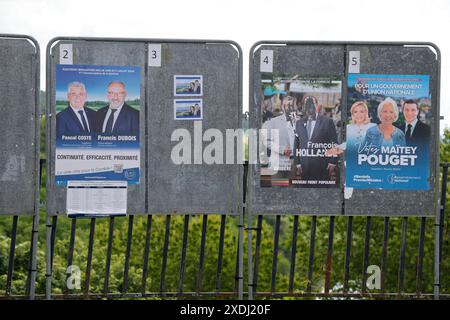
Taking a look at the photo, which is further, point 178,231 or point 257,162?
point 178,231

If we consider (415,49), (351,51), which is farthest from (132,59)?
(415,49)

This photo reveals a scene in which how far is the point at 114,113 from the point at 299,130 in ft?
6.32

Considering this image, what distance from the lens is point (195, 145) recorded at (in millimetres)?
9047

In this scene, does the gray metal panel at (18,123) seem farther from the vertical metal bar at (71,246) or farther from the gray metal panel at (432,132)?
the gray metal panel at (432,132)

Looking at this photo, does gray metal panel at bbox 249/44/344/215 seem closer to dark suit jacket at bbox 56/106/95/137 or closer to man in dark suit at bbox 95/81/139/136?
man in dark suit at bbox 95/81/139/136

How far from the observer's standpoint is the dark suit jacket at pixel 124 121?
898cm

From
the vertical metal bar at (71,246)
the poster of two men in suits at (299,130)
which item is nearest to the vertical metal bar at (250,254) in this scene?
the poster of two men in suits at (299,130)

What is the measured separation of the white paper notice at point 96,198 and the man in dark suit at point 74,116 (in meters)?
0.54

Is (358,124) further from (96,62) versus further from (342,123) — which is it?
(96,62)

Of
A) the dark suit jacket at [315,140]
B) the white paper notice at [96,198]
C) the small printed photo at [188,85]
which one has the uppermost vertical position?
the small printed photo at [188,85]

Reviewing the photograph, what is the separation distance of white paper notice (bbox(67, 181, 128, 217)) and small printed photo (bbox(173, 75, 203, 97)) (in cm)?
111
